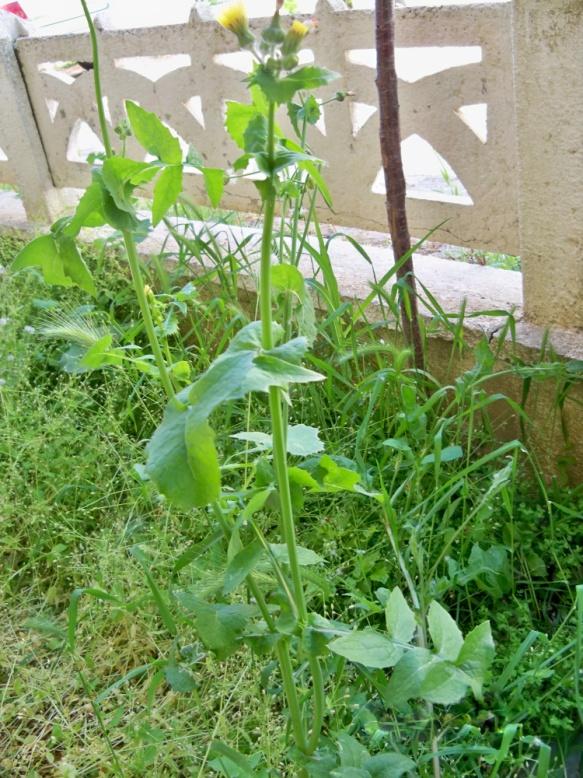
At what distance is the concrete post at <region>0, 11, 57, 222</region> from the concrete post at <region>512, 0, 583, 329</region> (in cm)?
220

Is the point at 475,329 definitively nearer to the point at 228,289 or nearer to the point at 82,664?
the point at 228,289

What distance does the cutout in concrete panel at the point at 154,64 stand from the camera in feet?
9.41

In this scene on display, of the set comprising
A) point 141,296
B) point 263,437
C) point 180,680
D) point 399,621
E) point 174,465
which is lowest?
point 180,680

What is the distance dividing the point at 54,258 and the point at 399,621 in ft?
2.10

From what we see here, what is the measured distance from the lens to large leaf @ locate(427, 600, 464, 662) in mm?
1028

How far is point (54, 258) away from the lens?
113 centimetres

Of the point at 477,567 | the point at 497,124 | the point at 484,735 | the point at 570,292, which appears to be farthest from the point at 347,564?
the point at 497,124

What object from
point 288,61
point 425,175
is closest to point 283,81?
point 288,61

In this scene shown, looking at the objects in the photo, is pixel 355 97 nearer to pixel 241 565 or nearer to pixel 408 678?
pixel 241 565

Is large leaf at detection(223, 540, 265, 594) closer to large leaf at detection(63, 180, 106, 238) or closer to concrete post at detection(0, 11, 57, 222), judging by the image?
large leaf at detection(63, 180, 106, 238)

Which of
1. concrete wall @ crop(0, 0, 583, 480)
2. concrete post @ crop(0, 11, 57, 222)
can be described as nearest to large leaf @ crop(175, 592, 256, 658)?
concrete wall @ crop(0, 0, 583, 480)

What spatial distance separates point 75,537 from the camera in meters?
2.01

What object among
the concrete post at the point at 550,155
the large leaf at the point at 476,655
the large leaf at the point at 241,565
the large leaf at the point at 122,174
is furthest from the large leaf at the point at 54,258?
the concrete post at the point at 550,155

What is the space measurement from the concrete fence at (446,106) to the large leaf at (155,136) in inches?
42.9
